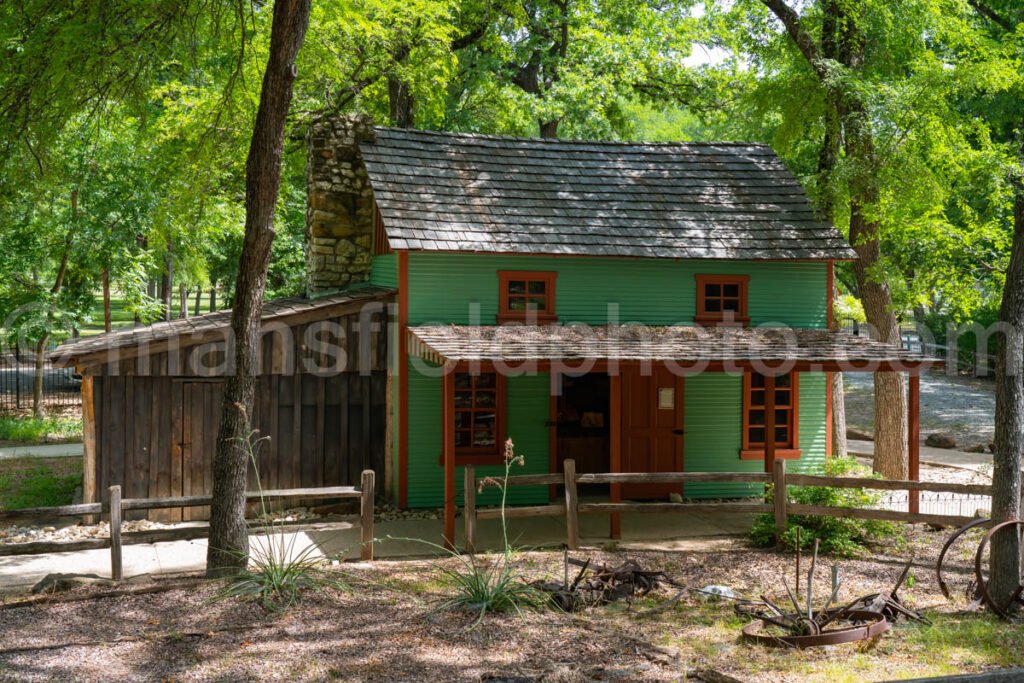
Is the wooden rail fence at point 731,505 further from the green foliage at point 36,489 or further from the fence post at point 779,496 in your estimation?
the green foliage at point 36,489

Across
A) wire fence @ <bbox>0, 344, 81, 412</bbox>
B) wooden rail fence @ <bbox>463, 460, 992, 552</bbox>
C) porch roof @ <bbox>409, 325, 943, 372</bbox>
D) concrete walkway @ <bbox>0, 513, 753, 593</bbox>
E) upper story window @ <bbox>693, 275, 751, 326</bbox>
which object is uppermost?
upper story window @ <bbox>693, 275, 751, 326</bbox>

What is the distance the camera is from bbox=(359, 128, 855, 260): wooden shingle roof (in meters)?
14.2

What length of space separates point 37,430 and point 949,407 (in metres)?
23.3

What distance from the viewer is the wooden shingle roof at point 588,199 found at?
14195 mm

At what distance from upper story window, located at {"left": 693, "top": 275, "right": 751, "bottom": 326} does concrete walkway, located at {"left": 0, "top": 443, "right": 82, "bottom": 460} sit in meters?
12.3

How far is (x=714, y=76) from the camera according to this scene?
2525cm

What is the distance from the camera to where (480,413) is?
14.4m

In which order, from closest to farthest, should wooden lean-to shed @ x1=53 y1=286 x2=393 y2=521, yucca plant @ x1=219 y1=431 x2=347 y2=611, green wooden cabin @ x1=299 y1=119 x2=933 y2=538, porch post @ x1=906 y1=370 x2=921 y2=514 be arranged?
yucca plant @ x1=219 y1=431 x2=347 y2=611 < porch post @ x1=906 y1=370 x2=921 y2=514 < wooden lean-to shed @ x1=53 y1=286 x2=393 y2=521 < green wooden cabin @ x1=299 y1=119 x2=933 y2=538

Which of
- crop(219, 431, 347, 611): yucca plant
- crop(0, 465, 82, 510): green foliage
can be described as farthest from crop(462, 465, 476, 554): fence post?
crop(0, 465, 82, 510): green foliage

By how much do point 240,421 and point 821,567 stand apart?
6.45 meters

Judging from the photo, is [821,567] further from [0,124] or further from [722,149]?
[0,124]

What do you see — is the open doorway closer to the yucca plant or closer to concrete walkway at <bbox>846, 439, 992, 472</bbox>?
the yucca plant

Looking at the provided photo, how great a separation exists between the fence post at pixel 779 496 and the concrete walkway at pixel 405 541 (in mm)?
932

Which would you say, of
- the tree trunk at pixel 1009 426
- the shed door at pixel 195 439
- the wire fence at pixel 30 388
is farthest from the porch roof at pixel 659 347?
the wire fence at pixel 30 388
